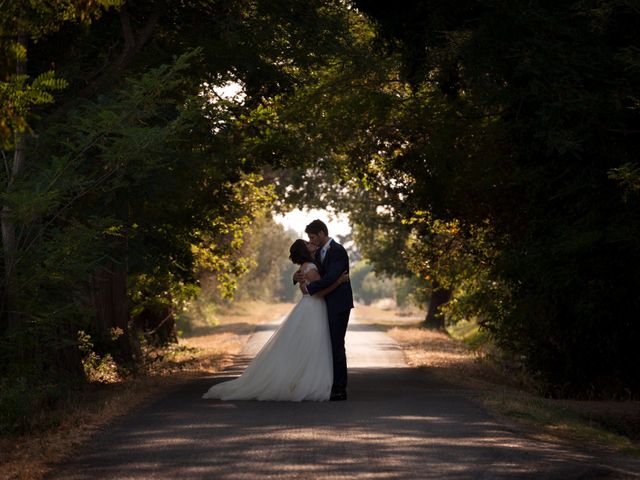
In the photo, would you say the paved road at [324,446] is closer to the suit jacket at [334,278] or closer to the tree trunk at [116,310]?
the suit jacket at [334,278]

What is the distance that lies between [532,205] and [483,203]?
2.81 metres

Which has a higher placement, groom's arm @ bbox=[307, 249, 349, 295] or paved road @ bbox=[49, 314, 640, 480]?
groom's arm @ bbox=[307, 249, 349, 295]

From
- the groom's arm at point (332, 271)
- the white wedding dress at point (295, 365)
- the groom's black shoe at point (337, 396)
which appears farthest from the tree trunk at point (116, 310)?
the groom's black shoe at point (337, 396)

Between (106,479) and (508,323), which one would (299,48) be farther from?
(106,479)

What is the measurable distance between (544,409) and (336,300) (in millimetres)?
2948

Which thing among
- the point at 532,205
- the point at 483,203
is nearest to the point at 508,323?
the point at 483,203

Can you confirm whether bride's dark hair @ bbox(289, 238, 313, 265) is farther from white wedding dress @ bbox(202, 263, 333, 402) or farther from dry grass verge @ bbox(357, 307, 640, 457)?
dry grass verge @ bbox(357, 307, 640, 457)

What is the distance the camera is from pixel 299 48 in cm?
1900

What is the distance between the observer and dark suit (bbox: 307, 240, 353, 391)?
568 inches

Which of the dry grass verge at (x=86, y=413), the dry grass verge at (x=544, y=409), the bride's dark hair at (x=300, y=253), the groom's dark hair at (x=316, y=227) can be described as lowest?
the dry grass verge at (x=544, y=409)

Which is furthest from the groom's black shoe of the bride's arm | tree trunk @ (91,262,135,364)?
tree trunk @ (91,262,135,364)

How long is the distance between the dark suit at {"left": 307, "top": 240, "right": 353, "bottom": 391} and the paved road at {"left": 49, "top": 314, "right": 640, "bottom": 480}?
47 centimetres

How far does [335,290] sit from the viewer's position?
14773 mm

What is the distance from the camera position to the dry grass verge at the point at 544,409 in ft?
38.3
